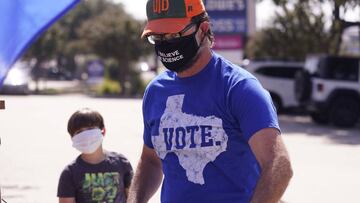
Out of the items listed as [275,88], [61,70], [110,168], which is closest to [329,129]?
[275,88]

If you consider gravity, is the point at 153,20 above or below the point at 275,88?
above

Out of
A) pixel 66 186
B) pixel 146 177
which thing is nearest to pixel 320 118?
pixel 66 186

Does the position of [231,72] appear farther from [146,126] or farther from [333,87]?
[333,87]

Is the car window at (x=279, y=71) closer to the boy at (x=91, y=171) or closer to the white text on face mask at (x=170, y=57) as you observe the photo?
the boy at (x=91, y=171)

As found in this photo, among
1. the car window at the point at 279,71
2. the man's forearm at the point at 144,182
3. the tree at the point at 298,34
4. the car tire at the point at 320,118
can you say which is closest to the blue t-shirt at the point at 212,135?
the man's forearm at the point at 144,182

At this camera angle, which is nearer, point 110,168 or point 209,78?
point 209,78

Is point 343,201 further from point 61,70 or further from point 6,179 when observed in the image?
point 61,70

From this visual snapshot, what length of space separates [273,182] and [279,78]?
68.9ft

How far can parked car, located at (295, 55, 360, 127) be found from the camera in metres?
19.5

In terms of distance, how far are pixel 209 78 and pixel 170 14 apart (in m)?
0.29

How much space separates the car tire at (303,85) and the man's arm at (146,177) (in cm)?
1705

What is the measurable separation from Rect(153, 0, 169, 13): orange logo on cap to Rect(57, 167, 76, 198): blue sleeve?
1605mm

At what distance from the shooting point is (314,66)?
65.6ft

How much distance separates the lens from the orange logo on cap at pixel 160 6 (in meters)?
2.79
